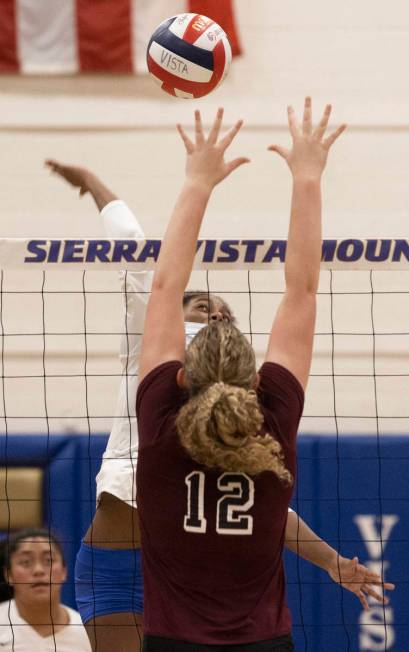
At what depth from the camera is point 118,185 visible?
7.08 m

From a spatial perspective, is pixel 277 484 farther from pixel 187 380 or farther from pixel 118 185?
pixel 118 185

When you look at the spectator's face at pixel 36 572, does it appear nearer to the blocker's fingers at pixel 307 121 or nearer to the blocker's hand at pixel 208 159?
the blocker's hand at pixel 208 159

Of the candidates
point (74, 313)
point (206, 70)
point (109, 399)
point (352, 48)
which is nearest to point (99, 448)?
point (109, 399)

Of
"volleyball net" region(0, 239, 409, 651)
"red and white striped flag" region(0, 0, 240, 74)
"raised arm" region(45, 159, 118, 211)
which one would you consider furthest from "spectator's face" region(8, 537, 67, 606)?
"red and white striped flag" region(0, 0, 240, 74)

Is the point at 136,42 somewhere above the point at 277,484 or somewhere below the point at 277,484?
above

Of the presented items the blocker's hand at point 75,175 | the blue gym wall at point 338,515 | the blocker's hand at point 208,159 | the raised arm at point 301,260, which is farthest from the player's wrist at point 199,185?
the blue gym wall at point 338,515

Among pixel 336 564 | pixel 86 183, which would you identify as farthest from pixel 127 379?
pixel 336 564

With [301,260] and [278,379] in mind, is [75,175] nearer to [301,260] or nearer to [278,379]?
[301,260]

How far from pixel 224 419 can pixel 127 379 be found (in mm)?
1617

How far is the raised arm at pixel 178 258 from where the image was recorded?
2.46m

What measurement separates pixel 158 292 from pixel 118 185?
15.3ft

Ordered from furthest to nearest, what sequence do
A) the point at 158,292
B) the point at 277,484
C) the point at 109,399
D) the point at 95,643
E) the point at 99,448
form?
the point at 109,399
the point at 99,448
the point at 95,643
the point at 158,292
the point at 277,484

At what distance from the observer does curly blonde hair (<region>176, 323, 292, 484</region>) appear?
2.27 metres

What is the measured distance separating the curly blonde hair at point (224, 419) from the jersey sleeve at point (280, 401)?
0.04 m
